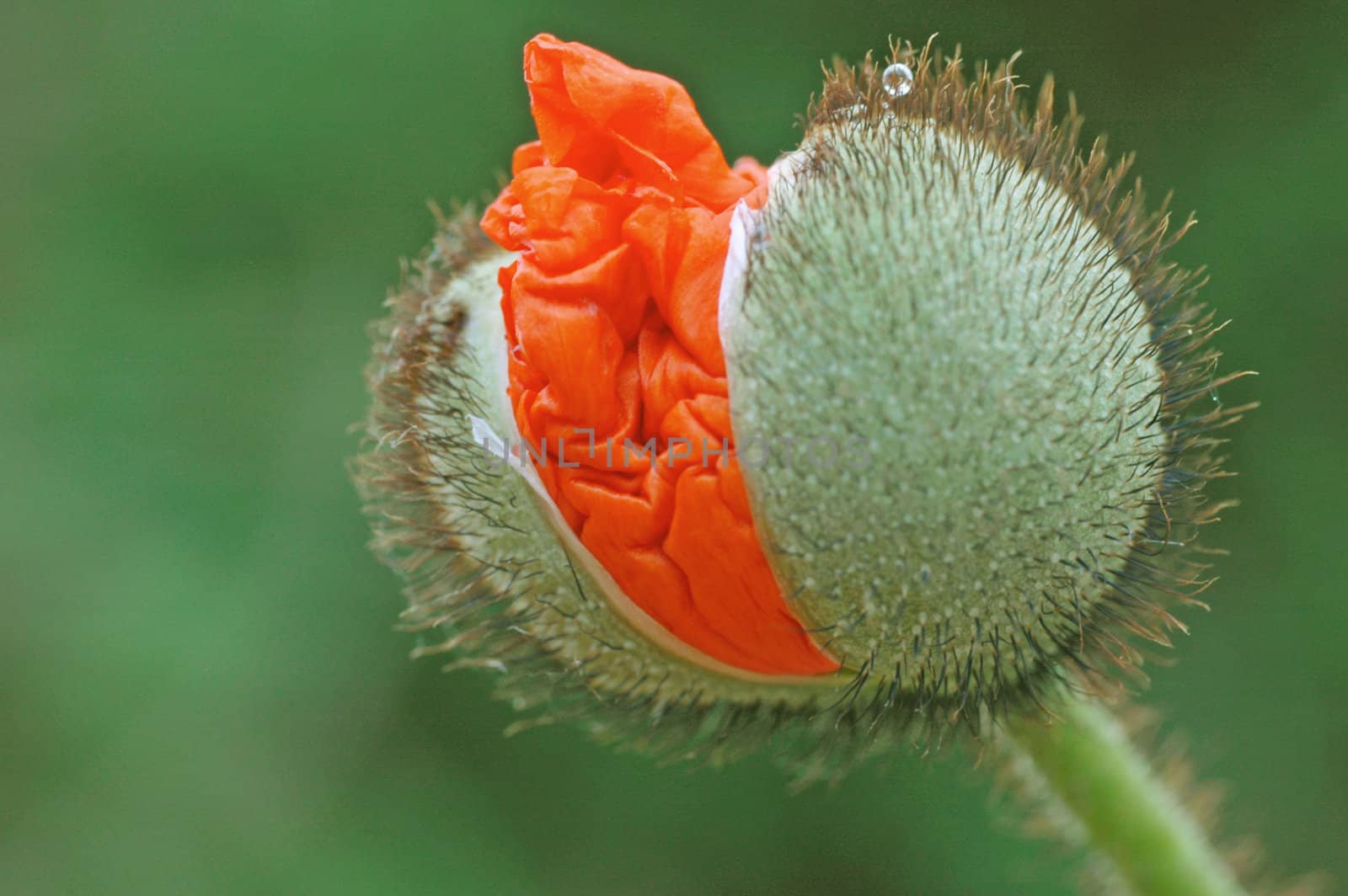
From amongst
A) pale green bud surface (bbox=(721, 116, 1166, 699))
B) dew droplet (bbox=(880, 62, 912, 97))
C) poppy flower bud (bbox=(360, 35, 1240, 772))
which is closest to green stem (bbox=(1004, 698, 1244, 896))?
poppy flower bud (bbox=(360, 35, 1240, 772))

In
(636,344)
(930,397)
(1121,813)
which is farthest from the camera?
(1121,813)

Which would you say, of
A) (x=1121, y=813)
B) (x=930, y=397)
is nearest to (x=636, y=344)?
(x=930, y=397)

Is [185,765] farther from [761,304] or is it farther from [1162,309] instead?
[1162,309]

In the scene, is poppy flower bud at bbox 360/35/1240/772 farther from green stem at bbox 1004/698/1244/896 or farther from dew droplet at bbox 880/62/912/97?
green stem at bbox 1004/698/1244/896

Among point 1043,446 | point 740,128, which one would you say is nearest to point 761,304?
point 1043,446

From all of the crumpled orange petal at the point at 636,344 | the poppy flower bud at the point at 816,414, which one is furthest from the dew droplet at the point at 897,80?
the crumpled orange petal at the point at 636,344

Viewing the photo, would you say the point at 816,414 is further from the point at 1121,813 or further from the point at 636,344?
the point at 1121,813
